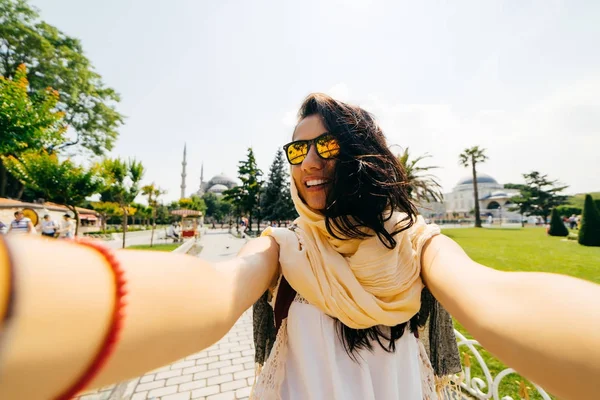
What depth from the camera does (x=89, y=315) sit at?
40 centimetres

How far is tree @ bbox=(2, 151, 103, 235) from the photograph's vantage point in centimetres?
1242

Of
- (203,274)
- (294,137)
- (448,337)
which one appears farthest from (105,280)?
(448,337)

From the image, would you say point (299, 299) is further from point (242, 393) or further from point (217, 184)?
point (217, 184)

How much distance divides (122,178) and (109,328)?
1841cm

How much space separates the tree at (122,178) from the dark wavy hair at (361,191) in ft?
53.3

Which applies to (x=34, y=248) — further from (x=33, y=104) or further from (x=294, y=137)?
(x=33, y=104)

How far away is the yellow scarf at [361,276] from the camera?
1.04 metres

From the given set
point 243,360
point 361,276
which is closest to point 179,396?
point 243,360

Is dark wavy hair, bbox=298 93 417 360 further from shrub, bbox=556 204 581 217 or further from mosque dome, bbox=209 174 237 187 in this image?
mosque dome, bbox=209 174 237 187

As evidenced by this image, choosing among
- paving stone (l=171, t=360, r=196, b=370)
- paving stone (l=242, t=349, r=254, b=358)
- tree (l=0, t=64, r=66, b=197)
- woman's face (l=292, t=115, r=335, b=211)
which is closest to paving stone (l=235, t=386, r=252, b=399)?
paving stone (l=242, t=349, r=254, b=358)

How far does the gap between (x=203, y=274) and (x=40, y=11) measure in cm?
3183

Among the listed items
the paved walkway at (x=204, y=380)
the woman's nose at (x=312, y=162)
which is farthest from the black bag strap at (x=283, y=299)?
the paved walkway at (x=204, y=380)

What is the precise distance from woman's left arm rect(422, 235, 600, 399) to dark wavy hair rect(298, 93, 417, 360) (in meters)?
0.44

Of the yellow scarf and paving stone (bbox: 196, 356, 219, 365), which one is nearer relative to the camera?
the yellow scarf
